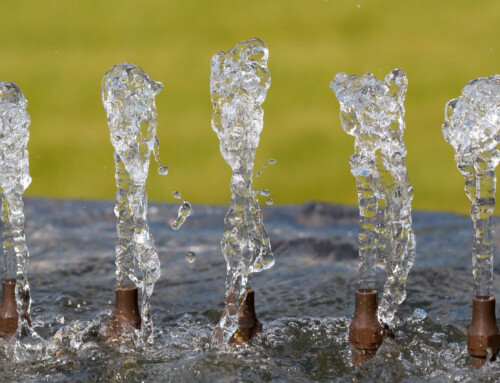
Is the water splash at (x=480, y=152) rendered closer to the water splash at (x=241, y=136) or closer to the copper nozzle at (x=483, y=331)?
the copper nozzle at (x=483, y=331)

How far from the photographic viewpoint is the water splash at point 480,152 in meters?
2.11

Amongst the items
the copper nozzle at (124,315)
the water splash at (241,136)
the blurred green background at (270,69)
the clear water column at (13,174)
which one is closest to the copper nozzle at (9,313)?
the clear water column at (13,174)

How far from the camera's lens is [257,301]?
3105 millimetres

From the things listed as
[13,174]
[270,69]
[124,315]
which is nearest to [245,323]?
[124,315]

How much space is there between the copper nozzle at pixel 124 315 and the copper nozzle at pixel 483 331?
0.84 m

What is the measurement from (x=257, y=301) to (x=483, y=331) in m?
1.19

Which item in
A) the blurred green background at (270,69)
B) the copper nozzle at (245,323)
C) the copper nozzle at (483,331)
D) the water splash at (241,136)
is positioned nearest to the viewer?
the copper nozzle at (483,331)

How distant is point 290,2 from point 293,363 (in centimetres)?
758

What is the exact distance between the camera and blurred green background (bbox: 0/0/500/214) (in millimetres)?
7141

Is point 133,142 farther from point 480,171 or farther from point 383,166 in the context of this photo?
point 480,171

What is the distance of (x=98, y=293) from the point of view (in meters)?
3.22

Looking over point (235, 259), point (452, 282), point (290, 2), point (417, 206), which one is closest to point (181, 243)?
point (452, 282)

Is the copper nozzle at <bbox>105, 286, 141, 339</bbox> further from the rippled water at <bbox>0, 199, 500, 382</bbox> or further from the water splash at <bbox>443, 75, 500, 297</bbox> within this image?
the water splash at <bbox>443, 75, 500, 297</bbox>

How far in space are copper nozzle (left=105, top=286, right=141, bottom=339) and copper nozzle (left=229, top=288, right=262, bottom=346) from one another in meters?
0.27
